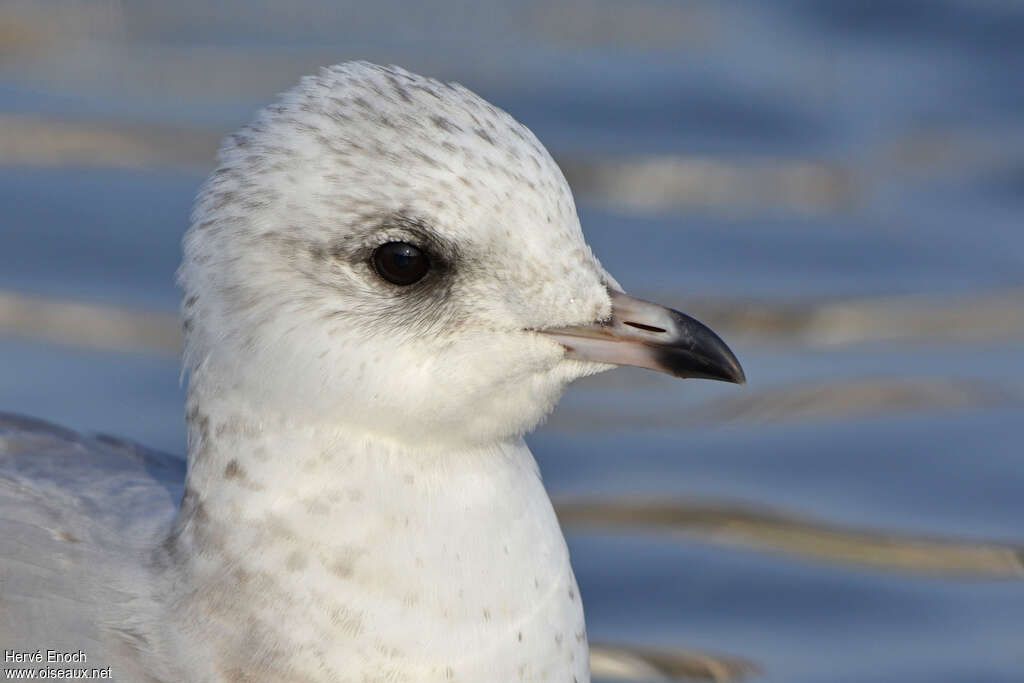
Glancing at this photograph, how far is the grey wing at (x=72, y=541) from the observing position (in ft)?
12.6

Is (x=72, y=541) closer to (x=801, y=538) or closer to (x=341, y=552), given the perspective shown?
(x=341, y=552)

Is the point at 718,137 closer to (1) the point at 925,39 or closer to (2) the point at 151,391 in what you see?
(1) the point at 925,39

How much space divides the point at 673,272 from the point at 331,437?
11.2ft

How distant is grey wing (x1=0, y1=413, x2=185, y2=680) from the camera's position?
12.6 ft

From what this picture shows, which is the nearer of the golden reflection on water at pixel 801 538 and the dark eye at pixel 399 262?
the dark eye at pixel 399 262

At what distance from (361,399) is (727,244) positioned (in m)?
3.71

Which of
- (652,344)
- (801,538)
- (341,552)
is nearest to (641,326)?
(652,344)

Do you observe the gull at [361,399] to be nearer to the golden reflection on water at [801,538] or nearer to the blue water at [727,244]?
the blue water at [727,244]

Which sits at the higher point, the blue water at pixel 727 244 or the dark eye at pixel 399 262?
the blue water at pixel 727 244

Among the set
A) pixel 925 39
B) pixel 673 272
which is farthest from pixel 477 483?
pixel 925 39

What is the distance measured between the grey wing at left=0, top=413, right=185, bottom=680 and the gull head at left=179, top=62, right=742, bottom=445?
43cm

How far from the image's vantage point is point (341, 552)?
388cm

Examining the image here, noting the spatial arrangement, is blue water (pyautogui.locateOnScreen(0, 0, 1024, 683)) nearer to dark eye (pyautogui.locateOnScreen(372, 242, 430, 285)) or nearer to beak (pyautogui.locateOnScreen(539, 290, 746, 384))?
beak (pyautogui.locateOnScreen(539, 290, 746, 384))

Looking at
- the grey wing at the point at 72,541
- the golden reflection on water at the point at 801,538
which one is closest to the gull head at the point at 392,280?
the grey wing at the point at 72,541
